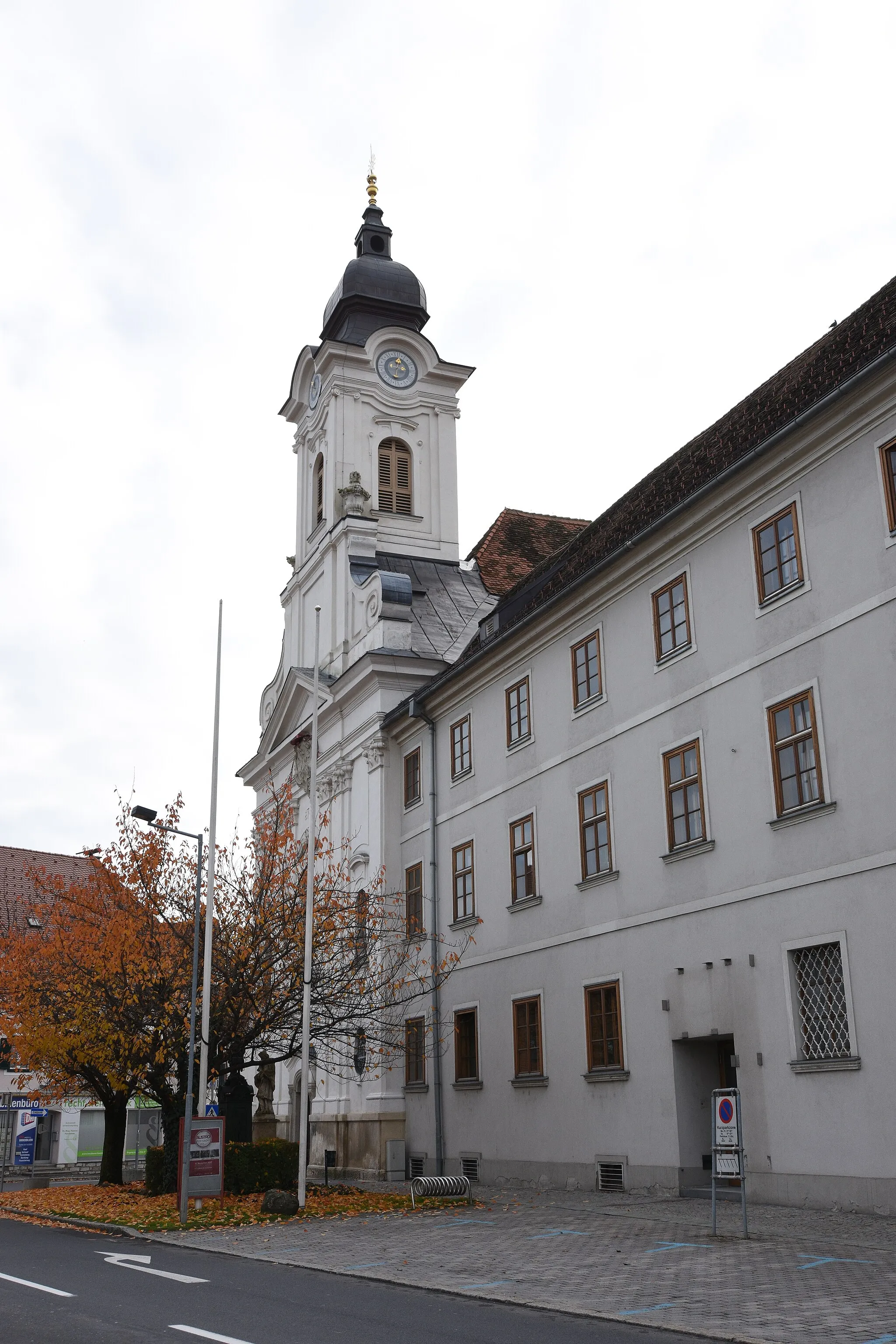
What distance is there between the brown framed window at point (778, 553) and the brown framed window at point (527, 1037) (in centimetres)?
994

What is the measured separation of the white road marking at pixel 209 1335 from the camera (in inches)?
366

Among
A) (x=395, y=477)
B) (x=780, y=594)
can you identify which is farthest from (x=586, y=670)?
(x=395, y=477)

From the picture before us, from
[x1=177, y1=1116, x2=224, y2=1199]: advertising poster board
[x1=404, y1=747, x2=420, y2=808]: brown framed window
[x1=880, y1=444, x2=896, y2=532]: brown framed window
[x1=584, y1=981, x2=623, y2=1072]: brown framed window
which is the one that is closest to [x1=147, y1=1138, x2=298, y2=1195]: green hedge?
[x1=177, y1=1116, x2=224, y2=1199]: advertising poster board

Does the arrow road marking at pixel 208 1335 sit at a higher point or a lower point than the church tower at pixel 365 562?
lower

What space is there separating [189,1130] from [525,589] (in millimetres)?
16147

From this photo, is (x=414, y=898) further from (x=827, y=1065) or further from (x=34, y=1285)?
(x=34, y=1285)

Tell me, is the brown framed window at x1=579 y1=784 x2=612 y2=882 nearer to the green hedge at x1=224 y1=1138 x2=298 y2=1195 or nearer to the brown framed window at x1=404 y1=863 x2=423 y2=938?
the green hedge at x1=224 y1=1138 x2=298 y2=1195

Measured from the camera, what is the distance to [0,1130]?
41844mm

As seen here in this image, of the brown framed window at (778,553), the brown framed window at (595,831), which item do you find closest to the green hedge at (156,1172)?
the brown framed window at (595,831)

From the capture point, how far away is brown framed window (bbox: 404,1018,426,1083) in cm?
3123

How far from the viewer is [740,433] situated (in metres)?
23.2

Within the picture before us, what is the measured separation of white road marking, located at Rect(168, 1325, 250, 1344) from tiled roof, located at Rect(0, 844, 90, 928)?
142 ft

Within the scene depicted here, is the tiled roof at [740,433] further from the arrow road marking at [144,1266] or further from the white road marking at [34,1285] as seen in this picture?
the white road marking at [34,1285]

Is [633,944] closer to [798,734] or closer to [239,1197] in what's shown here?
[798,734]
